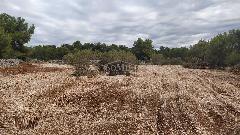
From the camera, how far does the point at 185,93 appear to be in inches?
981

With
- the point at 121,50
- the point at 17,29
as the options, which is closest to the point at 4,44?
the point at 17,29

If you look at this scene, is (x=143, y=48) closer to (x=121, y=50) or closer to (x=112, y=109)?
(x=121, y=50)

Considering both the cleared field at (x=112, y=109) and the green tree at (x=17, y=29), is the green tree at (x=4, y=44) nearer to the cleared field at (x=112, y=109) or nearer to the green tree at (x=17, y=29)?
the green tree at (x=17, y=29)

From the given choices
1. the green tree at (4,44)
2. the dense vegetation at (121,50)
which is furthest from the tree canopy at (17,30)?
the green tree at (4,44)

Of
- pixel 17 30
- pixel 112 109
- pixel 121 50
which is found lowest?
pixel 112 109

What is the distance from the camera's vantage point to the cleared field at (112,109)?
17812 millimetres

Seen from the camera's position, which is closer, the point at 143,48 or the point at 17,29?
the point at 17,29

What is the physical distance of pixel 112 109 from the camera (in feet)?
66.9

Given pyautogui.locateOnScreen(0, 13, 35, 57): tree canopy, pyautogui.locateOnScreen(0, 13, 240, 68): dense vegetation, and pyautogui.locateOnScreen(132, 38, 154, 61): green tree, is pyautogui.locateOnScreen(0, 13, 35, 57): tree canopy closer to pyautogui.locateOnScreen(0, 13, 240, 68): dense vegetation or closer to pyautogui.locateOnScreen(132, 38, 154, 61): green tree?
pyautogui.locateOnScreen(0, 13, 240, 68): dense vegetation

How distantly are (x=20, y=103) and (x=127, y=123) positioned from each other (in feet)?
20.6

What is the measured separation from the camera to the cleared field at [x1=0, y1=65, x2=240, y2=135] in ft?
58.4

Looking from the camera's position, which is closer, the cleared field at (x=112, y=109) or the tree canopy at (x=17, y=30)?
the cleared field at (x=112, y=109)

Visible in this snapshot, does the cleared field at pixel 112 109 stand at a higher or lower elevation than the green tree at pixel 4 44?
lower

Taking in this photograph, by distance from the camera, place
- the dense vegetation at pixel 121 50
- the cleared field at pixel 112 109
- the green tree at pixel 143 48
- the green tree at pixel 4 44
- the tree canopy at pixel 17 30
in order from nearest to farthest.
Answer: the cleared field at pixel 112 109 < the dense vegetation at pixel 121 50 < the green tree at pixel 4 44 < the tree canopy at pixel 17 30 < the green tree at pixel 143 48
